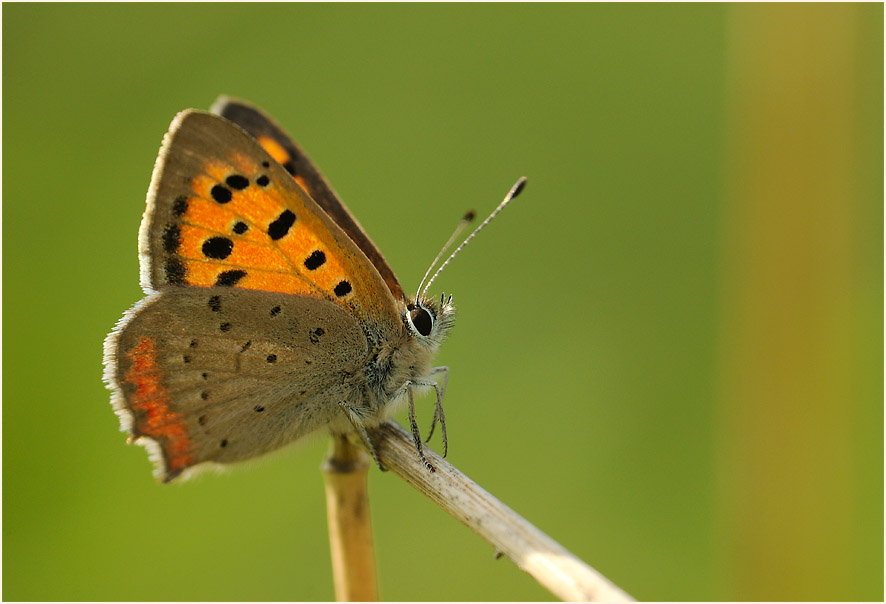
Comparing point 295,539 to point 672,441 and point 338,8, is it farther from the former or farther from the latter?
point 338,8

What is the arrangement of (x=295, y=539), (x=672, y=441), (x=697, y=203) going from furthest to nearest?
1. (x=697, y=203)
2. (x=672, y=441)
3. (x=295, y=539)

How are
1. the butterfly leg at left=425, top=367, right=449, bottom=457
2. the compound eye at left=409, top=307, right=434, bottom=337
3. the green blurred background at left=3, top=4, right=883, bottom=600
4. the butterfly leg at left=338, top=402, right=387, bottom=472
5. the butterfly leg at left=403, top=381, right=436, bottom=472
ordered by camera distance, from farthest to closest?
the green blurred background at left=3, top=4, right=883, bottom=600, the compound eye at left=409, top=307, right=434, bottom=337, the butterfly leg at left=425, top=367, right=449, bottom=457, the butterfly leg at left=338, top=402, right=387, bottom=472, the butterfly leg at left=403, top=381, right=436, bottom=472

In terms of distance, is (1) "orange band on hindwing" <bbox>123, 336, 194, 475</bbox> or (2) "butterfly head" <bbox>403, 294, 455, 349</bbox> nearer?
(1) "orange band on hindwing" <bbox>123, 336, 194, 475</bbox>

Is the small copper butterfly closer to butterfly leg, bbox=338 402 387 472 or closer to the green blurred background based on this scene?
butterfly leg, bbox=338 402 387 472

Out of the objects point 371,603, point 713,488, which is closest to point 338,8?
point 713,488

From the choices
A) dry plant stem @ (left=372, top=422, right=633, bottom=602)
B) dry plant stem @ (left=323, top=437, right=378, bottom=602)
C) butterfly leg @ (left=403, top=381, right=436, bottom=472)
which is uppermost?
dry plant stem @ (left=372, top=422, right=633, bottom=602)

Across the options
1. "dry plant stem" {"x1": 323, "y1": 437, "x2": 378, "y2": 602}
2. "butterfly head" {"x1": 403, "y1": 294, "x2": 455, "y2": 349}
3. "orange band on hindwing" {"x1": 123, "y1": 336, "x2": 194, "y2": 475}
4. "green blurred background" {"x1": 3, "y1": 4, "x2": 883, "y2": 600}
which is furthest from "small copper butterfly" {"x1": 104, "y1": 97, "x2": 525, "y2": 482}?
"dry plant stem" {"x1": 323, "y1": 437, "x2": 378, "y2": 602}

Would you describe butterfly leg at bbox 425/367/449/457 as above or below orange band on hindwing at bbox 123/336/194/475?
below
